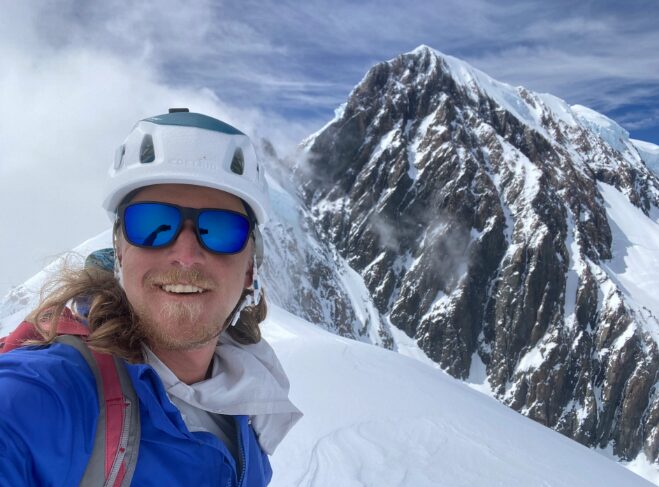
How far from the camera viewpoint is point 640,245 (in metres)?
134

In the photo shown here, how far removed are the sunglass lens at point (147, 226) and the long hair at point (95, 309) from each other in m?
0.25

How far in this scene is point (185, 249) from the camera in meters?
2.03

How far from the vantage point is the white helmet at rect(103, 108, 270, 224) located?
2090mm

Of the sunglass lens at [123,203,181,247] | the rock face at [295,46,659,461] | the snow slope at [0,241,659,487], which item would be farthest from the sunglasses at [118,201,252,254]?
the rock face at [295,46,659,461]

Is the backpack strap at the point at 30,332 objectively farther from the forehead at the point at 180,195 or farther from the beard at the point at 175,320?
the forehead at the point at 180,195

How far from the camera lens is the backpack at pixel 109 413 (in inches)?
57.3

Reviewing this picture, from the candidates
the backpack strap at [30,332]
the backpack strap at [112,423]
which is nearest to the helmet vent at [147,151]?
the backpack strap at [30,332]

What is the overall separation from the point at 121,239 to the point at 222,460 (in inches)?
38.8

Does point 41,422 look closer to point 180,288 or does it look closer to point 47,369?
point 47,369

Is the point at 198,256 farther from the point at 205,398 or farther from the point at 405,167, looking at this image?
the point at 405,167

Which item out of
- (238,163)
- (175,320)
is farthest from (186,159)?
(175,320)

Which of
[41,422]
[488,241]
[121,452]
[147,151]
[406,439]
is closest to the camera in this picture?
[41,422]

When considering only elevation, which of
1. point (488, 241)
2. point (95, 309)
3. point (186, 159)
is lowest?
point (95, 309)

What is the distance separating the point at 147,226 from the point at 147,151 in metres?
0.37
